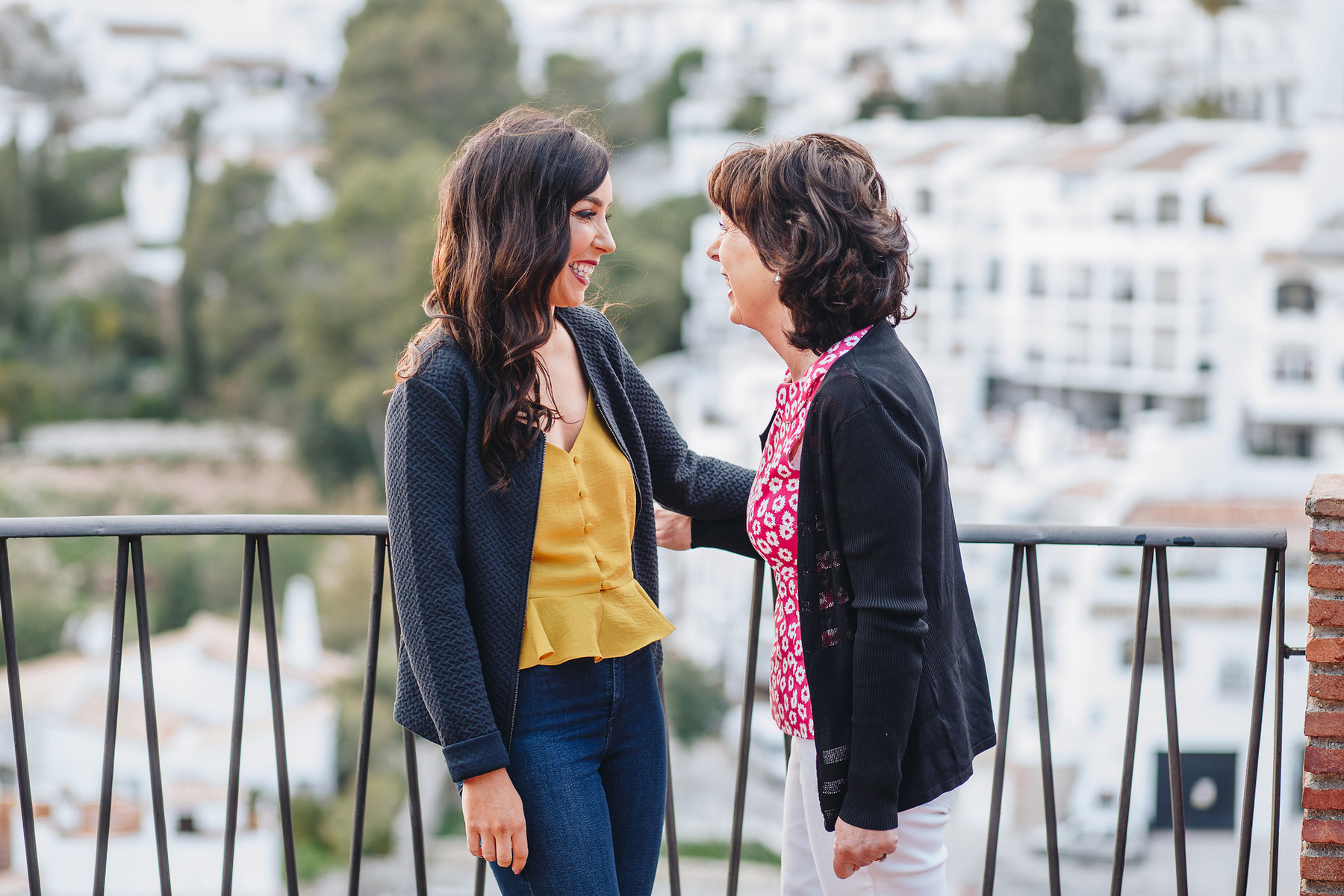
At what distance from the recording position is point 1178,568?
26.2 metres

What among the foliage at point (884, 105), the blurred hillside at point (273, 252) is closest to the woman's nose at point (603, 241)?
the blurred hillside at point (273, 252)

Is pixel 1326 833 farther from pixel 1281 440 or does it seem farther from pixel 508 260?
pixel 1281 440

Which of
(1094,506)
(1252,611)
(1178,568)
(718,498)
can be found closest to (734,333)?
(1094,506)

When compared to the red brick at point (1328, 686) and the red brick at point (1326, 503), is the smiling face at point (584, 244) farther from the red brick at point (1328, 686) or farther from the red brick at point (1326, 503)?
the red brick at point (1328, 686)

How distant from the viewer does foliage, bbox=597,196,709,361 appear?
35.0 metres

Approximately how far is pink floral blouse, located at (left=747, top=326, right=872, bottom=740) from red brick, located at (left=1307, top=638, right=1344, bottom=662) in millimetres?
642

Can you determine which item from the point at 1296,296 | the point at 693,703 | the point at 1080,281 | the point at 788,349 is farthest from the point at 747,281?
the point at 1080,281

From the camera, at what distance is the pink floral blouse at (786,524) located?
4.81ft

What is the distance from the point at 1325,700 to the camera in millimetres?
1657

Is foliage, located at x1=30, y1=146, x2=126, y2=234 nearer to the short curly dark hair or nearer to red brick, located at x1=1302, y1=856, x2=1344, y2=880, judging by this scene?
the short curly dark hair

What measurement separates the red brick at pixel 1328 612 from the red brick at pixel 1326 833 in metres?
0.25

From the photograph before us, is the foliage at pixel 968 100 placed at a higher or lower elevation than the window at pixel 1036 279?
higher

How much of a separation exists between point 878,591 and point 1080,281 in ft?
123

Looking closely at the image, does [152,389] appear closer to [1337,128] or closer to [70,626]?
[70,626]
